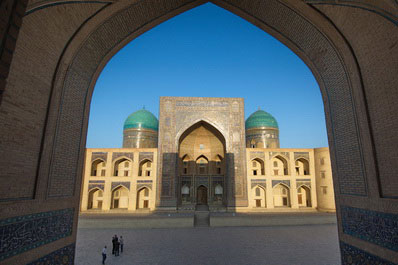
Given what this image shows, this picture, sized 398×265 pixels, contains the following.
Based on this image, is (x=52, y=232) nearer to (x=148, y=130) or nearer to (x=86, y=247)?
(x=86, y=247)

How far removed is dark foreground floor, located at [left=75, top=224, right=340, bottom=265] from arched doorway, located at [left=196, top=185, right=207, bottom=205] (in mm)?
8325

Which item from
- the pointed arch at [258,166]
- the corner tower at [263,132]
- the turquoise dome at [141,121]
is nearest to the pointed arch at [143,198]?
the turquoise dome at [141,121]

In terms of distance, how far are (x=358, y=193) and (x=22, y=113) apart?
16.6 ft

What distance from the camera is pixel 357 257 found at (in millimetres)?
3463

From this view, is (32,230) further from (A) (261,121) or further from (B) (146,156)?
(A) (261,121)

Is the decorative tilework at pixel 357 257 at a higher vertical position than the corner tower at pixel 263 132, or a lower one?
lower

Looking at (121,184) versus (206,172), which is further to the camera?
(206,172)

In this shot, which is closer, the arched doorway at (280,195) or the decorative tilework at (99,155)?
the decorative tilework at (99,155)

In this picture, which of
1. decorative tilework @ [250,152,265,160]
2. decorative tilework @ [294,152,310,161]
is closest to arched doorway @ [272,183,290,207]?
decorative tilework @ [294,152,310,161]

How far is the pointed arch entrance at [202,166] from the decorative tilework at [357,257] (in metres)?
13.8

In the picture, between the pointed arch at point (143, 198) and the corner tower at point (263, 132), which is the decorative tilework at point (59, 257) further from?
the corner tower at point (263, 132)

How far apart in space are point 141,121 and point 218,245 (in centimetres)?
1657

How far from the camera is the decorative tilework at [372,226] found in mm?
2936

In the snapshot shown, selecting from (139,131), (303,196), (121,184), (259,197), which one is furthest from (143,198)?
(303,196)
